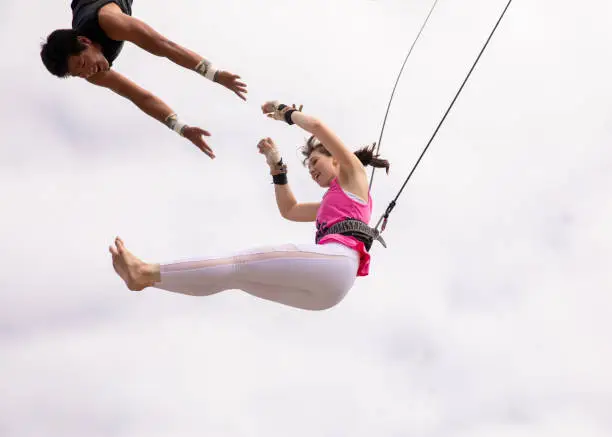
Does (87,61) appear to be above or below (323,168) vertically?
above

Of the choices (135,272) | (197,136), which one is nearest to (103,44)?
(197,136)

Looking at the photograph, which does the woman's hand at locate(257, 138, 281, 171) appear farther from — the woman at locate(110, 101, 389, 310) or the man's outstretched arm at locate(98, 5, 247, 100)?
the man's outstretched arm at locate(98, 5, 247, 100)

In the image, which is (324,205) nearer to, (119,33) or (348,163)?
(348,163)

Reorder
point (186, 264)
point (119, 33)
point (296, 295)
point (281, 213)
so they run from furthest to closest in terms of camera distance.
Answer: point (281, 213), point (119, 33), point (296, 295), point (186, 264)

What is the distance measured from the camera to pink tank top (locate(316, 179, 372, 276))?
646cm

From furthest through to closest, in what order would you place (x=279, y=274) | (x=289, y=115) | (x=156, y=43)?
(x=289, y=115), (x=156, y=43), (x=279, y=274)

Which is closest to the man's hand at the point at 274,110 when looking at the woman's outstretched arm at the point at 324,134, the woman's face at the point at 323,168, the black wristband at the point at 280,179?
the woman's outstretched arm at the point at 324,134

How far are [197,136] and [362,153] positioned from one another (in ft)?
5.22

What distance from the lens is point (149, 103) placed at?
307 inches

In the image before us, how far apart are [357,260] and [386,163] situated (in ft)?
4.94

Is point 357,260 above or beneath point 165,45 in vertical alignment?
beneath

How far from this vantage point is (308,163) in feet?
23.5

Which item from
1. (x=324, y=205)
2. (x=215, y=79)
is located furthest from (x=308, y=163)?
(x=215, y=79)

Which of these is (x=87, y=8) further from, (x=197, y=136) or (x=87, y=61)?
(x=197, y=136)
